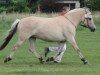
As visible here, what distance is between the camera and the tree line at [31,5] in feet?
209

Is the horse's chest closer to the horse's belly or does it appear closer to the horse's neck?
the horse's belly

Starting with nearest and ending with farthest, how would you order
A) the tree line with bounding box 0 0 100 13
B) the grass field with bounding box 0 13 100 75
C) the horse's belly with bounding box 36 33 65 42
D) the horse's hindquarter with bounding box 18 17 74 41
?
1. the grass field with bounding box 0 13 100 75
2. the horse's hindquarter with bounding box 18 17 74 41
3. the horse's belly with bounding box 36 33 65 42
4. the tree line with bounding box 0 0 100 13

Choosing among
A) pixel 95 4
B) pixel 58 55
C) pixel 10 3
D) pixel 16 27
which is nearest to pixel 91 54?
pixel 58 55

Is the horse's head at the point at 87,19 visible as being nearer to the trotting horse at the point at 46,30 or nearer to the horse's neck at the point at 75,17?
the horse's neck at the point at 75,17

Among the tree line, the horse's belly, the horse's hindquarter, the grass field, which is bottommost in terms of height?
the tree line

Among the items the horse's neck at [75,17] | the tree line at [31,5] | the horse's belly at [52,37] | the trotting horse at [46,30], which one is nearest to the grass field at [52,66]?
the trotting horse at [46,30]

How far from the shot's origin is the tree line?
63769 millimetres

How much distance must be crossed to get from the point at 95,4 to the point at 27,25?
1953 inches

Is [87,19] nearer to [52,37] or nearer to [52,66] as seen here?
[52,37]

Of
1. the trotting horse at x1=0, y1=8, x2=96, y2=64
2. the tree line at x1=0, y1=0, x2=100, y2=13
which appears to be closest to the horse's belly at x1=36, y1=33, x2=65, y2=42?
the trotting horse at x1=0, y1=8, x2=96, y2=64

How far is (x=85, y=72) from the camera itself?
A: 13914 mm

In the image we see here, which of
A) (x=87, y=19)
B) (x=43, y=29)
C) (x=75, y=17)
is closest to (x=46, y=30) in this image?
(x=43, y=29)

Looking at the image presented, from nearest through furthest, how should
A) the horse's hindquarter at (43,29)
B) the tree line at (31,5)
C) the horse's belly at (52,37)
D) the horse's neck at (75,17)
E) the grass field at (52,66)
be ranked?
the grass field at (52,66), the horse's hindquarter at (43,29), the horse's belly at (52,37), the horse's neck at (75,17), the tree line at (31,5)

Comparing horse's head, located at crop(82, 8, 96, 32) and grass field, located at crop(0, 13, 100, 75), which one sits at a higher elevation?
horse's head, located at crop(82, 8, 96, 32)
